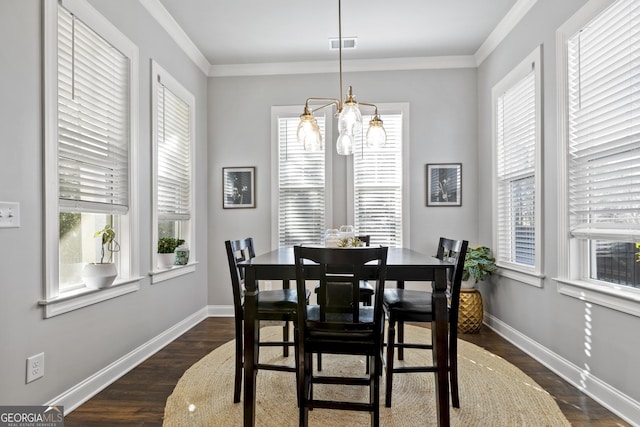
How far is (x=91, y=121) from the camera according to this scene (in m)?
2.48

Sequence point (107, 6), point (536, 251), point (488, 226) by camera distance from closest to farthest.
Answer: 1. point (107, 6)
2. point (536, 251)
3. point (488, 226)

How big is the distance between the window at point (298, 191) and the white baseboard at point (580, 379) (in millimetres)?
2229

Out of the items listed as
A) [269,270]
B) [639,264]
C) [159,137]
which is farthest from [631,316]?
[159,137]

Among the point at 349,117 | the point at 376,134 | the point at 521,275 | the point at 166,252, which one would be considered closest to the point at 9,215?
the point at 166,252

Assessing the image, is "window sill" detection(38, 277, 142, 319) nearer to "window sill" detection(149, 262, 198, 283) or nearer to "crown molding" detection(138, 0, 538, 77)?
"window sill" detection(149, 262, 198, 283)

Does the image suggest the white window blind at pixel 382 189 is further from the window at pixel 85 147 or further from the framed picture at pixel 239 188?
the window at pixel 85 147

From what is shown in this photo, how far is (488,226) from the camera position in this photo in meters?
4.05

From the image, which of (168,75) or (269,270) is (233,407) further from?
(168,75)

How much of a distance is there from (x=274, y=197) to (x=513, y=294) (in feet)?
8.70

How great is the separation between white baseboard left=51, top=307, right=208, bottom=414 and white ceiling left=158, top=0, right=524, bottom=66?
2849 millimetres

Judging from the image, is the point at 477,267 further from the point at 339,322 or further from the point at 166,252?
the point at 166,252

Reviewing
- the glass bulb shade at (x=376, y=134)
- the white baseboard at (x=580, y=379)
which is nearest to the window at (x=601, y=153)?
the white baseboard at (x=580, y=379)

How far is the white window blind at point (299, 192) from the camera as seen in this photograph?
14.6 feet

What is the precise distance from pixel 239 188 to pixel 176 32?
1723 millimetres
